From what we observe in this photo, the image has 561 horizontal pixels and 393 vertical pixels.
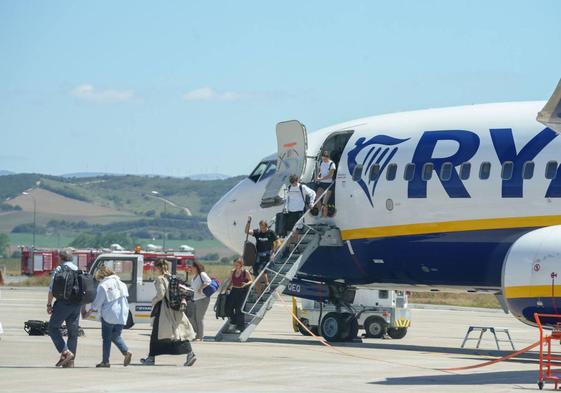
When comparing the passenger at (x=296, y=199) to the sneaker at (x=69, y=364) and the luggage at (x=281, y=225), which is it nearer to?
the luggage at (x=281, y=225)

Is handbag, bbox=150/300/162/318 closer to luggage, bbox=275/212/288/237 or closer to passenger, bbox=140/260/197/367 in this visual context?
passenger, bbox=140/260/197/367

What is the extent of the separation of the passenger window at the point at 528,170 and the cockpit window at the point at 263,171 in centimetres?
829

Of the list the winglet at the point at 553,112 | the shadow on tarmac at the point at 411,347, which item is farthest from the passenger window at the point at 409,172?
the winglet at the point at 553,112

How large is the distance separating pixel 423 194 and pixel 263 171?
6348 mm

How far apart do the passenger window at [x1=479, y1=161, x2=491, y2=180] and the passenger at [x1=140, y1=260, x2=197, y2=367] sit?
28.5ft

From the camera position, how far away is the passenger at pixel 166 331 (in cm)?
2381

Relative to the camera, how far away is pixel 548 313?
72.6ft

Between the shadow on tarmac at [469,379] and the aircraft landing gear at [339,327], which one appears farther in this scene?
the aircraft landing gear at [339,327]

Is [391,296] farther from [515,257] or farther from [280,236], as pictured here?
[515,257]

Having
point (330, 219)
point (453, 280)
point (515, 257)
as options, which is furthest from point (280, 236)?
point (515, 257)

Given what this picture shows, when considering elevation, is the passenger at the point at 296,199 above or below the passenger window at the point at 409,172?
below

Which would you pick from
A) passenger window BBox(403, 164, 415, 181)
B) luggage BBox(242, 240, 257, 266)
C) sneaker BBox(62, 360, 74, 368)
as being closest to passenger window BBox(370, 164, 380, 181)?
passenger window BBox(403, 164, 415, 181)

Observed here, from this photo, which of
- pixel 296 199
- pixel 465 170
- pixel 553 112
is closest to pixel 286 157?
pixel 296 199

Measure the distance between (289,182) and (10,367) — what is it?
1156cm
